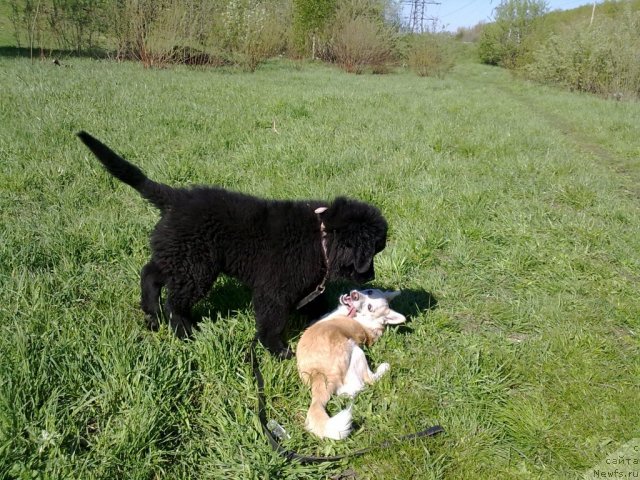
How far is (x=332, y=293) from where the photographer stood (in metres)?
3.66

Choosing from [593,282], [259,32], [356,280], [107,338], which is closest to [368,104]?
[593,282]

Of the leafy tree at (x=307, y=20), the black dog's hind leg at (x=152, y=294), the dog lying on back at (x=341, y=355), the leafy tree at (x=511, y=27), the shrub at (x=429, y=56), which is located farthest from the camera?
the leafy tree at (x=511, y=27)

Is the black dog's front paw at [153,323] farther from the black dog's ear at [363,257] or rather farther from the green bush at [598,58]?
the green bush at [598,58]

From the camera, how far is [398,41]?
101 feet

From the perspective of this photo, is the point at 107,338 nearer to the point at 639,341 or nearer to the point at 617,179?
the point at 639,341

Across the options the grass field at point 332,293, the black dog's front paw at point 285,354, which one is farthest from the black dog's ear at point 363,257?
the black dog's front paw at point 285,354

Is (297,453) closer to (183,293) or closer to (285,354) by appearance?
(285,354)

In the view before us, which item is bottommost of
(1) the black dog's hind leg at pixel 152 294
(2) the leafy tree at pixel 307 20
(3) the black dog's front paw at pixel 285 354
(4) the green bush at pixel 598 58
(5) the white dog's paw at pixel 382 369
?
(5) the white dog's paw at pixel 382 369

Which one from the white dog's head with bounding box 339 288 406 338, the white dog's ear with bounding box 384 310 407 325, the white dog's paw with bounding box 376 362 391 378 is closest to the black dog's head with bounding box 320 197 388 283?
the white dog's head with bounding box 339 288 406 338

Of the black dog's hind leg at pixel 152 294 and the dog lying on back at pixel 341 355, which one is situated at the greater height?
the black dog's hind leg at pixel 152 294

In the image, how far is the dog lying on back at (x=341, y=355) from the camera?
2248 millimetres

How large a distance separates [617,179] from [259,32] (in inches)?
703

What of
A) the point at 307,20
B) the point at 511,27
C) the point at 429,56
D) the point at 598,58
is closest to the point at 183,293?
the point at 598,58

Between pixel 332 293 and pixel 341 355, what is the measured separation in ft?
3.59
